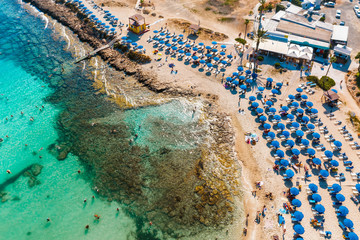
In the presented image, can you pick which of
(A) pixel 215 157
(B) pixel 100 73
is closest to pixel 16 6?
(B) pixel 100 73

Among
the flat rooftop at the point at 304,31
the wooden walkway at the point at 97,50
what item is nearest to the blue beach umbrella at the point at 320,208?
the flat rooftop at the point at 304,31

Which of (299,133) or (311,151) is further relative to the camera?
(299,133)

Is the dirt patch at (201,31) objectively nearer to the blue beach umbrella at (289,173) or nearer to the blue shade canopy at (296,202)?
the blue beach umbrella at (289,173)

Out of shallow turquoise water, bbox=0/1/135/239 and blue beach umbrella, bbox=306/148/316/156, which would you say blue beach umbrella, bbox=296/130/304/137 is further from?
shallow turquoise water, bbox=0/1/135/239

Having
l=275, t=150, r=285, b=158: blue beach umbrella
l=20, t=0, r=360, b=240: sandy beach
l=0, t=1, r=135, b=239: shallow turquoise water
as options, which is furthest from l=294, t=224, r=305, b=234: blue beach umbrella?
l=0, t=1, r=135, b=239: shallow turquoise water

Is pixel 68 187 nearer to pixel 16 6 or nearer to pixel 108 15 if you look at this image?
pixel 108 15

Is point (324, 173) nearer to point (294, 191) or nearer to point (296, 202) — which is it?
point (294, 191)

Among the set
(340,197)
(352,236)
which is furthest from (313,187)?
(352,236)
